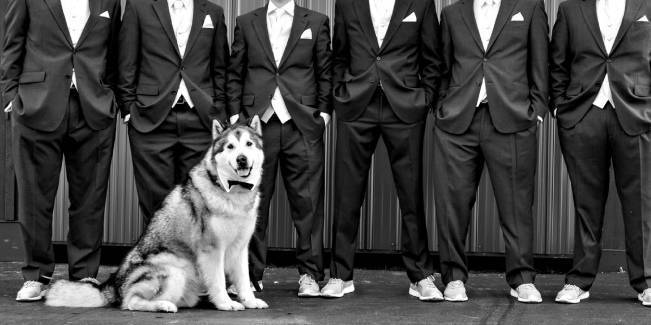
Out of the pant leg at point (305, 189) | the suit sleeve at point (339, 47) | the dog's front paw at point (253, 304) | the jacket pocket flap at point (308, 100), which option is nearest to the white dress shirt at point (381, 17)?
the suit sleeve at point (339, 47)

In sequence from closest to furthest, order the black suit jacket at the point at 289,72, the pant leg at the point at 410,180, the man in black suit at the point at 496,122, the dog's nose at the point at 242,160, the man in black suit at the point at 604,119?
1. the dog's nose at the point at 242,160
2. the man in black suit at the point at 604,119
3. the man in black suit at the point at 496,122
4. the pant leg at the point at 410,180
5. the black suit jacket at the point at 289,72

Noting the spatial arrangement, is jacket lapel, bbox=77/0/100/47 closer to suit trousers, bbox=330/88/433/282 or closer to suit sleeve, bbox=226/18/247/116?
suit sleeve, bbox=226/18/247/116

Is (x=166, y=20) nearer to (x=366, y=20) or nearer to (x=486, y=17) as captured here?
(x=366, y=20)

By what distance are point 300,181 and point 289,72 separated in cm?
80

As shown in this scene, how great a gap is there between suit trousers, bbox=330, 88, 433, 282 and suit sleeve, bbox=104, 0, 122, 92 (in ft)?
5.54

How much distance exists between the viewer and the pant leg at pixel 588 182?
585 centimetres

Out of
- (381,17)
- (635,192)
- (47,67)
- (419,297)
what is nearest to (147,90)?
(47,67)

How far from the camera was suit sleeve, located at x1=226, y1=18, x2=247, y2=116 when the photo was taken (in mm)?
6324

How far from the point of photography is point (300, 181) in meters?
6.30

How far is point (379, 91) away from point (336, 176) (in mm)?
704

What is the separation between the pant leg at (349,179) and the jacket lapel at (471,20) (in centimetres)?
90

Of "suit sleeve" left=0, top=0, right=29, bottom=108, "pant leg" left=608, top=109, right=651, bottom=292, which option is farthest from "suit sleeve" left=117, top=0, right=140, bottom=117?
"pant leg" left=608, top=109, right=651, bottom=292

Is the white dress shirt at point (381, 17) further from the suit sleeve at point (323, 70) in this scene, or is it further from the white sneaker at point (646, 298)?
the white sneaker at point (646, 298)

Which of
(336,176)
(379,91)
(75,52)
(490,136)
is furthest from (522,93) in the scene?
(75,52)
